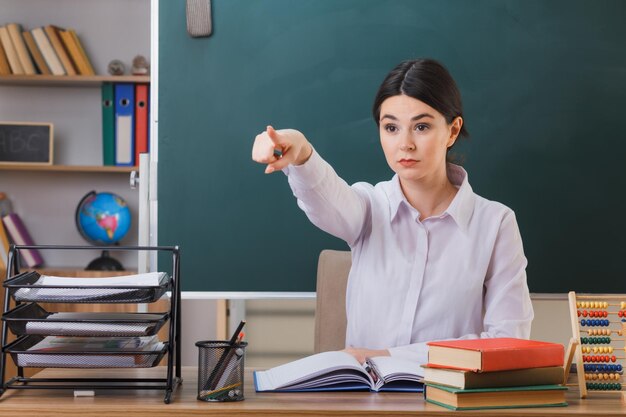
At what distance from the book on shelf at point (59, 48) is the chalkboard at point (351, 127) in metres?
1.62

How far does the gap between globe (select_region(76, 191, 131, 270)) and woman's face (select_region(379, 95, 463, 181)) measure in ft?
8.60

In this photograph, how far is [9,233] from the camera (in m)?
4.05

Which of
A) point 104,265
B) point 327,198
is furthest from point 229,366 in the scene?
point 104,265

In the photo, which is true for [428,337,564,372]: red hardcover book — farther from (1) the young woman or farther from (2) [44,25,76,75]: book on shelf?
(2) [44,25,76,75]: book on shelf

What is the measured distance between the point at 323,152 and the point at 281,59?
0.33m

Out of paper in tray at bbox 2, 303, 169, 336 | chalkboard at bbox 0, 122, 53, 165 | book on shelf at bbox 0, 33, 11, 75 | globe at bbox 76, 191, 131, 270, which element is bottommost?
paper in tray at bbox 2, 303, 169, 336

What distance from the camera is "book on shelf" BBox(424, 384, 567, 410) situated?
3.80 ft

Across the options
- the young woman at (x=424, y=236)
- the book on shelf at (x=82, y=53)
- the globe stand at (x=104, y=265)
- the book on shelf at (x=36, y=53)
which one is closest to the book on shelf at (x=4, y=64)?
the book on shelf at (x=36, y=53)

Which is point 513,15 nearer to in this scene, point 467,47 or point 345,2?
point 467,47

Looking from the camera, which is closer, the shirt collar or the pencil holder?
the pencil holder

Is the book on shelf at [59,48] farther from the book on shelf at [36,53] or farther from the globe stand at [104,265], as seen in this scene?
the globe stand at [104,265]

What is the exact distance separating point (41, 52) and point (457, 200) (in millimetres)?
2887

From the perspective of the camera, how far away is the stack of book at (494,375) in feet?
3.80

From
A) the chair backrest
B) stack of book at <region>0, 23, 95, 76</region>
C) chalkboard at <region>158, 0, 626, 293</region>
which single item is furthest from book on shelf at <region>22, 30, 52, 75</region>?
the chair backrest
